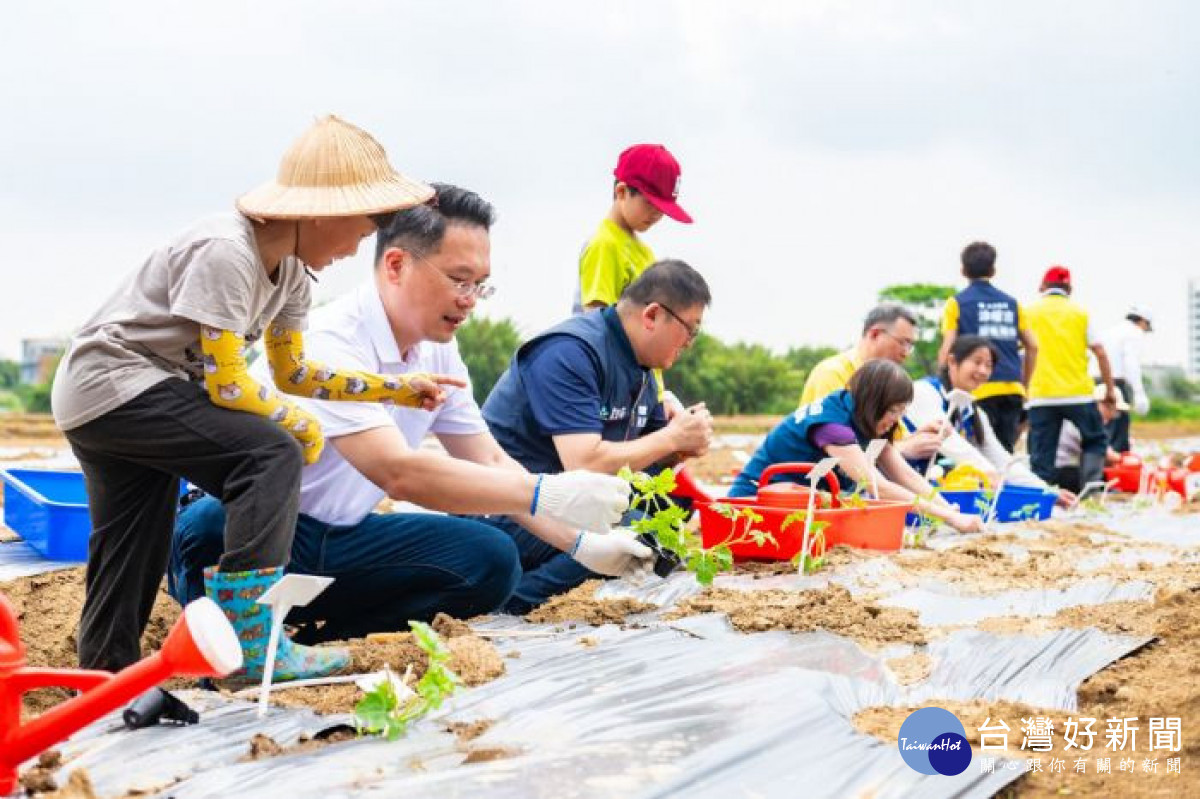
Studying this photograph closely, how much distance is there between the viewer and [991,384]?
7.46 m

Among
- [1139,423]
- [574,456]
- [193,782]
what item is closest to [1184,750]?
[193,782]

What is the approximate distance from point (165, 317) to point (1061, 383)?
6782 millimetres

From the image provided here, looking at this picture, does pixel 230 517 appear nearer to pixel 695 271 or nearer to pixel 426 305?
pixel 426 305

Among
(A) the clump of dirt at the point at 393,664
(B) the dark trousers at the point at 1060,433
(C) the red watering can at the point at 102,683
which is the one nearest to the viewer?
(C) the red watering can at the point at 102,683

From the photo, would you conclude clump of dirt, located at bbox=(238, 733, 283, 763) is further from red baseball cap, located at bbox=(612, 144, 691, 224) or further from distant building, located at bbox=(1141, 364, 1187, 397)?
distant building, located at bbox=(1141, 364, 1187, 397)

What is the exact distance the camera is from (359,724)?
1.98 meters

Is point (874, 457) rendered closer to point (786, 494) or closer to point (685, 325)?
point (786, 494)

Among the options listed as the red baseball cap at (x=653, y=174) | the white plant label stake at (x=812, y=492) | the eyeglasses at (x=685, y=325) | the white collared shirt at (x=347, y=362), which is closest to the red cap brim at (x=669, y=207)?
the red baseball cap at (x=653, y=174)

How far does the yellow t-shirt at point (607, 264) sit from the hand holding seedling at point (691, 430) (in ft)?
3.76

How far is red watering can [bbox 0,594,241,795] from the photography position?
1.66 m

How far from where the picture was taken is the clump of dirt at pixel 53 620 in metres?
2.62

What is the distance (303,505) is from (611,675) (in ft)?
3.22

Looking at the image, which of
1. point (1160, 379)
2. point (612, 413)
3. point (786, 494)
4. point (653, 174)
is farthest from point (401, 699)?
point (1160, 379)

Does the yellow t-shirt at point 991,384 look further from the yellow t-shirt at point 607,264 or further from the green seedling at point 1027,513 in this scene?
the yellow t-shirt at point 607,264
